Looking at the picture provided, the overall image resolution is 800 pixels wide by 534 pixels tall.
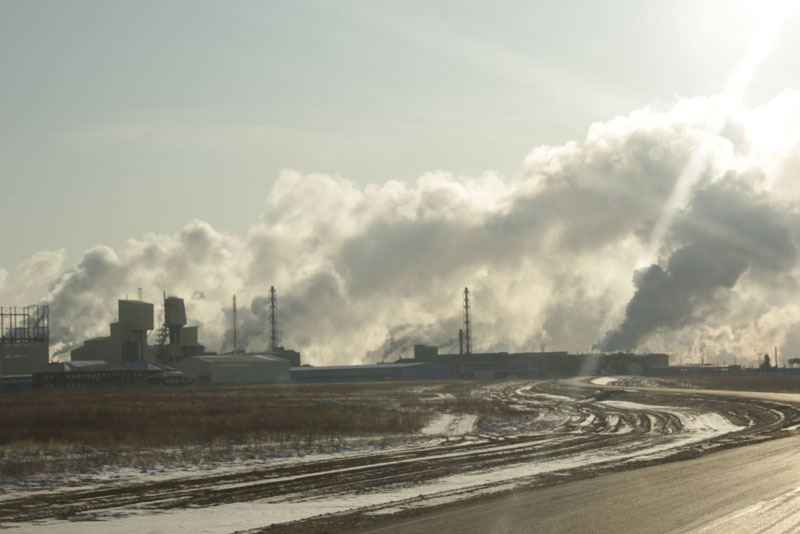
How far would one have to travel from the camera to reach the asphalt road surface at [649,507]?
15.0 m

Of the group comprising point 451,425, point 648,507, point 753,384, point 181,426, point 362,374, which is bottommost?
point 362,374

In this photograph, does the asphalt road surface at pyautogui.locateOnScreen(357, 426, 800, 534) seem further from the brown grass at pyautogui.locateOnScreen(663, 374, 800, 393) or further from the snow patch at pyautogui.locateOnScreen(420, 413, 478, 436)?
the brown grass at pyautogui.locateOnScreen(663, 374, 800, 393)

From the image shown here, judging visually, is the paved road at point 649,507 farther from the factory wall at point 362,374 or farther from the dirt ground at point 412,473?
the factory wall at point 362,374

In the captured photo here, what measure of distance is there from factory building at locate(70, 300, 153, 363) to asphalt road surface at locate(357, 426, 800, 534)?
136 metres

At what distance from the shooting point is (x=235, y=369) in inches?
6019

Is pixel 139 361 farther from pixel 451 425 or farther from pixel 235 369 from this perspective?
pixel 451 425

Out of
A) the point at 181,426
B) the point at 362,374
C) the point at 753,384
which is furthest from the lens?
the point at 362,374

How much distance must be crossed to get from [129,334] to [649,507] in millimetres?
142241

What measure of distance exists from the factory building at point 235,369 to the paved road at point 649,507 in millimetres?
130766

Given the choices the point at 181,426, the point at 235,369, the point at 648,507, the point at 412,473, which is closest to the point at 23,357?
the point at 235,369

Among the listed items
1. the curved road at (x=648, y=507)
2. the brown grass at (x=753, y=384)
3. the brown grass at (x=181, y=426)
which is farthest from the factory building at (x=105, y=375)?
the curved road at (x=648, y=507)

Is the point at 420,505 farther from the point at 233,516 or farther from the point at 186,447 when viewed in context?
the point at 186,447

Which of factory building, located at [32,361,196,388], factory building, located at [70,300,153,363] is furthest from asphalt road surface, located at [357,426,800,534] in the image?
factory building, located at [70,300,153,363]

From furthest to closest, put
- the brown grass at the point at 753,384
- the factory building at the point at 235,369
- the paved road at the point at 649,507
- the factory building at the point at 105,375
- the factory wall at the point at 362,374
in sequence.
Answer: the factory wall at the point at 362,374 < the factory building at the point at 235,369 < the factory building at the point at 105,375 < the brown grass at the point at 753,384 < the paved road at the point at 649,507
